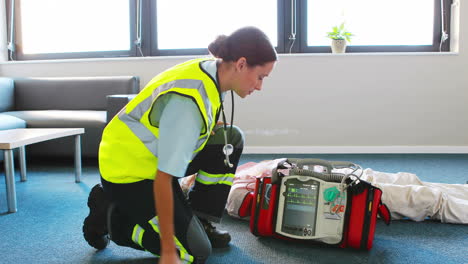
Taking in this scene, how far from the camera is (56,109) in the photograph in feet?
11.5

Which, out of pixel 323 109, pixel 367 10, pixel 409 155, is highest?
pixel 367 10

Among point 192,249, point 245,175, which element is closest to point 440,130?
point 245,175

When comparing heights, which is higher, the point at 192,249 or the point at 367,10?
the point at 367,10

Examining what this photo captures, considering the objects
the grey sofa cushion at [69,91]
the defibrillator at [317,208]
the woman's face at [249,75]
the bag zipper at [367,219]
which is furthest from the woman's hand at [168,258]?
the grey sofa cushion at [69,91]

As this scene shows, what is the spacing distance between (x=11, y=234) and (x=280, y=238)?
3.41ft

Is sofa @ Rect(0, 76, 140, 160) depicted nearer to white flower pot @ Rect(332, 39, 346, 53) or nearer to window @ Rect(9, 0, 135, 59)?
window @ Rect(9, 0, 135, 59)

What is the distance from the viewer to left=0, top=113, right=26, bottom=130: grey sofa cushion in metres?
2.79

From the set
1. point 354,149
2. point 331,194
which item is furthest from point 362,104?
point 331,194

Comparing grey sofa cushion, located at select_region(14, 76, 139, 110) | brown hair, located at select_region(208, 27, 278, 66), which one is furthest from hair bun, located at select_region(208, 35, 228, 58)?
grey sofa cushion, located at select_region(14, 76, 139, 110)

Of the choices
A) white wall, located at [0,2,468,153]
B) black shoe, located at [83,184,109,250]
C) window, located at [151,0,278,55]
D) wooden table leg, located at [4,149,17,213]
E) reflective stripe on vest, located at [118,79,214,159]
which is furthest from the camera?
window, located at [151,0,278,55]

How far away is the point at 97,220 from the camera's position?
1.40 m

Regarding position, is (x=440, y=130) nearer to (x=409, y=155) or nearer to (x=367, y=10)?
(x=409, y=155)

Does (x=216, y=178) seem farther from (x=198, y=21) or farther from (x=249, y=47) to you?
(x=198, y=21)

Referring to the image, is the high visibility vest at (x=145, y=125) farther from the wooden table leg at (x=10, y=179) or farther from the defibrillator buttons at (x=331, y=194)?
the wooden table leg at (x=10, y=179)
